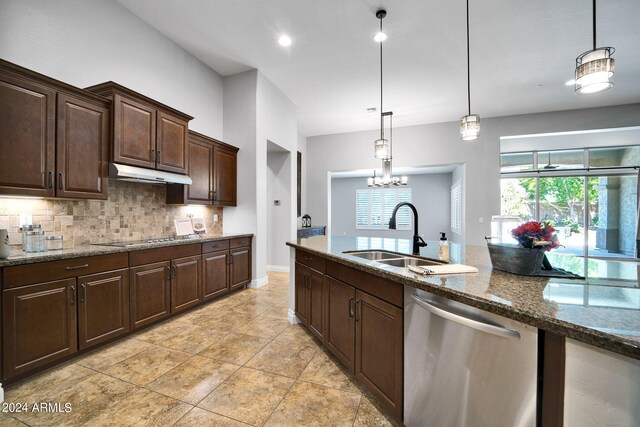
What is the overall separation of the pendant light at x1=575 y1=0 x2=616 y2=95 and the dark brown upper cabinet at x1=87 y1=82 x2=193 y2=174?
11.9 ft

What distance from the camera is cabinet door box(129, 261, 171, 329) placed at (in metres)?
2.61

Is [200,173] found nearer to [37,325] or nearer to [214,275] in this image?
[214,275]

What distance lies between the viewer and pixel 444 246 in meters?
1.92

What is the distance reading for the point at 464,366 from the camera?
112cm

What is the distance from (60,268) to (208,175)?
7.10ft

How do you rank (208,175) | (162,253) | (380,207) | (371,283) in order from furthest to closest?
1. (380,207)
2. (208,175)
3. (162,253)
4. (371,283)

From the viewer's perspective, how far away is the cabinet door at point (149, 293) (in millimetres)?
2605

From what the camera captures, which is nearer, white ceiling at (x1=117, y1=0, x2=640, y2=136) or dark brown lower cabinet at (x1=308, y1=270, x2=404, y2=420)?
dark brown lower cabinet at (x1=308, y1=270, x2=404, y2=420)

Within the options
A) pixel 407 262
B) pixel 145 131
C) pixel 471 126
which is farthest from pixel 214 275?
pixel 471 126

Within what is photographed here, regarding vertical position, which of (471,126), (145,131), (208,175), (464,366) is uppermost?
(145,131)

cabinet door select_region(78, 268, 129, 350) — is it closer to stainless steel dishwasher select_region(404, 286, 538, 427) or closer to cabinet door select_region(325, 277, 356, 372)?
cabinet door select_region(325, 277, 356, 372)

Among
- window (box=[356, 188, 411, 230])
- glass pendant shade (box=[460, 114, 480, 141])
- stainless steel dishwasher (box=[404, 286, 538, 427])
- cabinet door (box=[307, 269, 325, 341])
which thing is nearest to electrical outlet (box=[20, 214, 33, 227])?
cabinet door (box=[307, 269, 325, 341])

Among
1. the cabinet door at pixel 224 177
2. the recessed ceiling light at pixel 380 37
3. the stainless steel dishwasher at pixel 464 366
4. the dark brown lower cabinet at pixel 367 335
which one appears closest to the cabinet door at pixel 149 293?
the cabinet door at pixel 224 177

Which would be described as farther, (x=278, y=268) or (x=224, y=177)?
(x=278, y=268)
